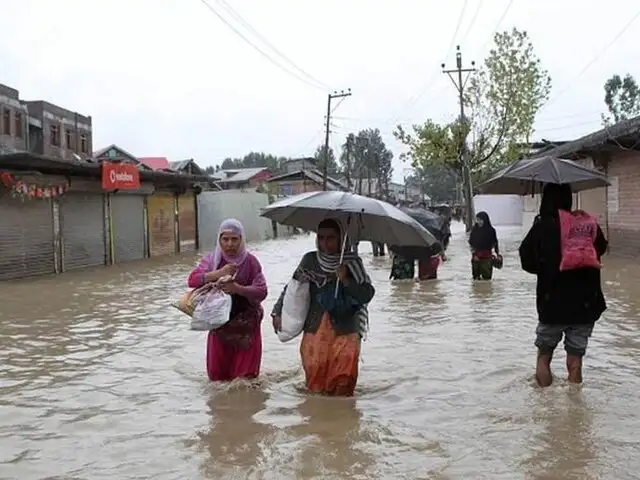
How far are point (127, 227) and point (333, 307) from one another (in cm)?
1843

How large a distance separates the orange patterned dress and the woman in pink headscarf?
483 mm

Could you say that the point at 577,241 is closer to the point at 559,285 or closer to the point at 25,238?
the point at 559,285

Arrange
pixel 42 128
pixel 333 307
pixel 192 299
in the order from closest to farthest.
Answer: pixel 333 307
pixel 192 299
pixel 42 128

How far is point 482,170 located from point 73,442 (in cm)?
3567

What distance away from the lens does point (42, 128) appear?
4291 cm

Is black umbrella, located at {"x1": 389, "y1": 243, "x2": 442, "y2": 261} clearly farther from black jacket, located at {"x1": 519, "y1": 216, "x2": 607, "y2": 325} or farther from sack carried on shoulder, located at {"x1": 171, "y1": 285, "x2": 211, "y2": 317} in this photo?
sack carried on shoulder, located at {"x1": 171, "y1": 285, "x2": 211, "y2": 317}

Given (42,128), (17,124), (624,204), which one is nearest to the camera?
(624,204)

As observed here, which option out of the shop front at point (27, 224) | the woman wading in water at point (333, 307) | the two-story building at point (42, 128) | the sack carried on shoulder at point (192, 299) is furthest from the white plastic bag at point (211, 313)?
the two-story building at point (42, 128)

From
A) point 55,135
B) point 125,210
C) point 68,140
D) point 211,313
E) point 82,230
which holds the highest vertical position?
point 55,135

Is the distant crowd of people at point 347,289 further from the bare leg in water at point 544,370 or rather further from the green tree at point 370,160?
the green tree at point 370,160

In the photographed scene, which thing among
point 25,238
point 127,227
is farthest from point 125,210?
point 25,238

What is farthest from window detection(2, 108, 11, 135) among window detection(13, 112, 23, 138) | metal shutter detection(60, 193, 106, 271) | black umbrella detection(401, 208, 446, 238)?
black umbrella detection(401, 208, 446, 238)

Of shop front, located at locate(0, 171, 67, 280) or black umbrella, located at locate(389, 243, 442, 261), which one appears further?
shop front, located at locate(0, 171, 67, 280)

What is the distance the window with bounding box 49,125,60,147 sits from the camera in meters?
44.4
